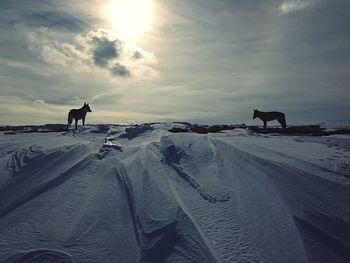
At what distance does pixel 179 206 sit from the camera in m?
5.09

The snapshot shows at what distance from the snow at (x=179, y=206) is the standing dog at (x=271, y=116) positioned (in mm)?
10438

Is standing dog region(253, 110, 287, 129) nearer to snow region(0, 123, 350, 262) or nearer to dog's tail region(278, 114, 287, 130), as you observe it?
dog's tail region(278, 114, 287, 130)

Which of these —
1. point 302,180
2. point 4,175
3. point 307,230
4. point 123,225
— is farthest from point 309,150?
point 4,175

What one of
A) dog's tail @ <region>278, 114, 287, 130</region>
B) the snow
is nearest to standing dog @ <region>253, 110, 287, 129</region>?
dog's tail @ <region>278, 114, 287, 130</region>

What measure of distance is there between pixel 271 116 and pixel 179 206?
14.9 m

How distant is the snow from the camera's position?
403cm

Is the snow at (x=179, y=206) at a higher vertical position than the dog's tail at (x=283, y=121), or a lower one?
lower

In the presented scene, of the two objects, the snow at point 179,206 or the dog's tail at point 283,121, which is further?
the dog's tail at point 283,121

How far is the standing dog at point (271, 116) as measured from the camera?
18.1 m

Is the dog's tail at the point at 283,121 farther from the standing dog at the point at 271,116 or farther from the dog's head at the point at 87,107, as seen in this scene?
the dog's head at the point at 87,107

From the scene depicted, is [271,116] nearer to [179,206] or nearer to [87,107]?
[87,107]

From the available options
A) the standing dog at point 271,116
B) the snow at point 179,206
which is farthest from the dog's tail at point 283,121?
the snow at point 179,206

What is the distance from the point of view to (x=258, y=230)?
4.36 metres

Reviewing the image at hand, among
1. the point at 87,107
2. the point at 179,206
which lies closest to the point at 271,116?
the point at 87,107
